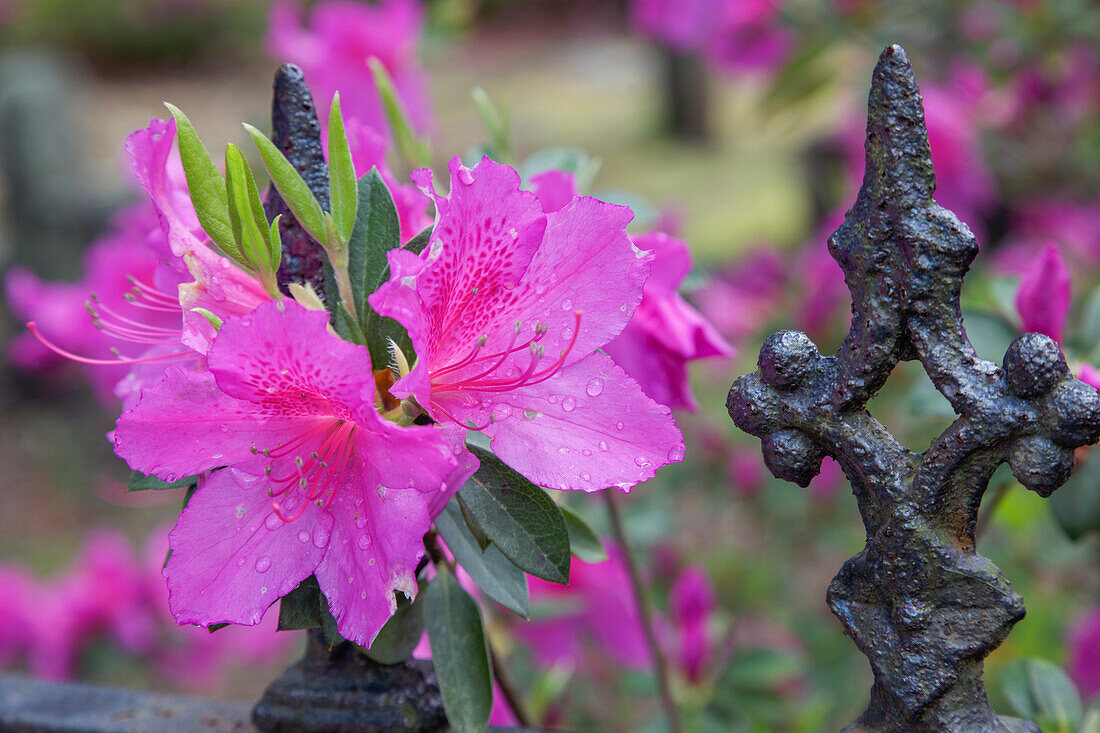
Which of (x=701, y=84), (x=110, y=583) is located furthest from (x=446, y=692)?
(x=701, y=84)

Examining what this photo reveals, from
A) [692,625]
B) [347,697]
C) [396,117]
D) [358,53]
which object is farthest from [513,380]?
[358,53]

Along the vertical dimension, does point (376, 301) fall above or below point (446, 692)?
above

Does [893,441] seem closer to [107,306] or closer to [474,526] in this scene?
[474,526]

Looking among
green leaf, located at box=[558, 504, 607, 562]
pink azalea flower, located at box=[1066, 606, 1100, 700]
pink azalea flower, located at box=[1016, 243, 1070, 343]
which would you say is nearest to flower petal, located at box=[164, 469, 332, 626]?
green leaf, located at box=[558, 504, 607, 562]

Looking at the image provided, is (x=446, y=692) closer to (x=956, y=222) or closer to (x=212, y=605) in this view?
(x=212, y=605)

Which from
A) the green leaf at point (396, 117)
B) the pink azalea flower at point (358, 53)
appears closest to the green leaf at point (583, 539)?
the green leaf at point (396, 117)

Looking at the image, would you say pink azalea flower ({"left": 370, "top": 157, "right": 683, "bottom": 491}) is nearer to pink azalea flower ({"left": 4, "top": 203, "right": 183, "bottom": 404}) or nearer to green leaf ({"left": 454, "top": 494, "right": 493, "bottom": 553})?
green leaf ({"left": 454, "top": 494, "right": 493, "bottom": 553})

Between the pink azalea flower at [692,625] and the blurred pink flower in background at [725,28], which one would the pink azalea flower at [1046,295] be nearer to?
the pink azalea flower at [692,625]
